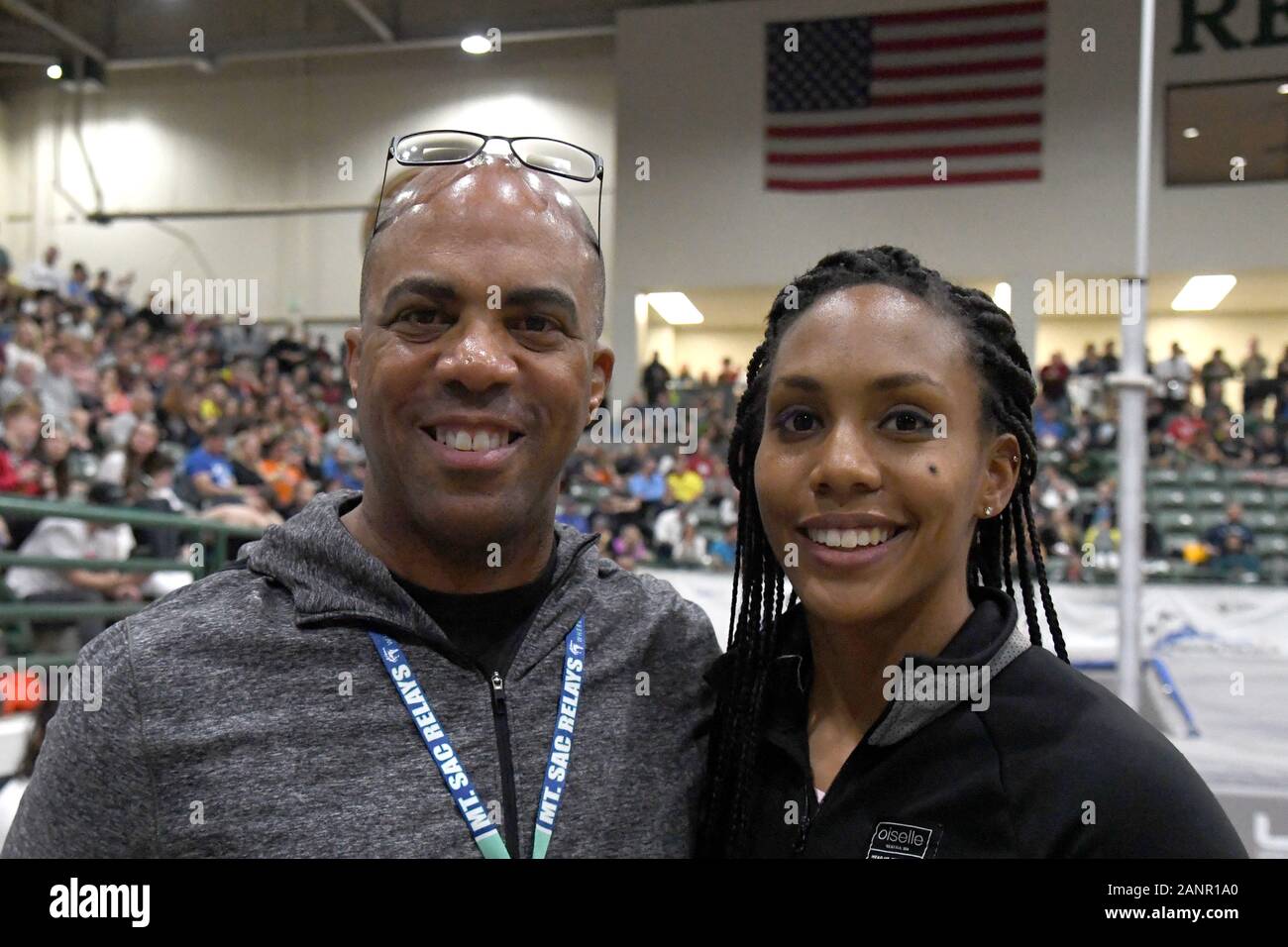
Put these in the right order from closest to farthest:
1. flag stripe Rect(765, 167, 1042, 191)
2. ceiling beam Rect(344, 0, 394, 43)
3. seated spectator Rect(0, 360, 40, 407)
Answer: seated spectator Rect(0, 360, 40, 407) → flag stripe Rect(765, 167, 1042, 191) → ceiling beam Rect(344, 0, 394, 43)

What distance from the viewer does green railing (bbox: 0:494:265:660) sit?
3420mm

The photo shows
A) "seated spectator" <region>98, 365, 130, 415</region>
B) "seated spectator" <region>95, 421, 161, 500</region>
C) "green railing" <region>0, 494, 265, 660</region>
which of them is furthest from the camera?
"seated spectator" <region>98, 365, 130, 415</region>

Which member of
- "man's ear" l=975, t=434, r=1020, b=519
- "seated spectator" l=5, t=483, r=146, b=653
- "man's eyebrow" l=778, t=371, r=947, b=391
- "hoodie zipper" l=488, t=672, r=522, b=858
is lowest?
"seated spectator" l=5, t=483, r=146, b=653

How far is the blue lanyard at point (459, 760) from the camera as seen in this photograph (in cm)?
114

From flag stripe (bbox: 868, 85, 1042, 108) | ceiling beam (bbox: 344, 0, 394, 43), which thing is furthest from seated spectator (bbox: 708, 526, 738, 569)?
ceiling beam (bbox: 344, 0, 394, 43)

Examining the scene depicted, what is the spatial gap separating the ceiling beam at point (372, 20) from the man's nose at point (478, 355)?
1276 cm

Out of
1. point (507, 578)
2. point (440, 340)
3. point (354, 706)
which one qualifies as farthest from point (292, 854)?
point (440, 340)

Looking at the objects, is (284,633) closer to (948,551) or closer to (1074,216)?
(948,551)

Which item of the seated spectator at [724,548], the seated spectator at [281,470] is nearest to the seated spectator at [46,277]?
the seated spectator at [281,470]

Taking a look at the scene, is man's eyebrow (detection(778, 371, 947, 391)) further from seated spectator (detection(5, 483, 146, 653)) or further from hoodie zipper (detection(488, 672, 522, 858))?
seated spectator (detection(5, 483, 146, 653))

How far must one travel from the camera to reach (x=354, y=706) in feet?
3.89

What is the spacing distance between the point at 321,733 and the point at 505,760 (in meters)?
0.20
